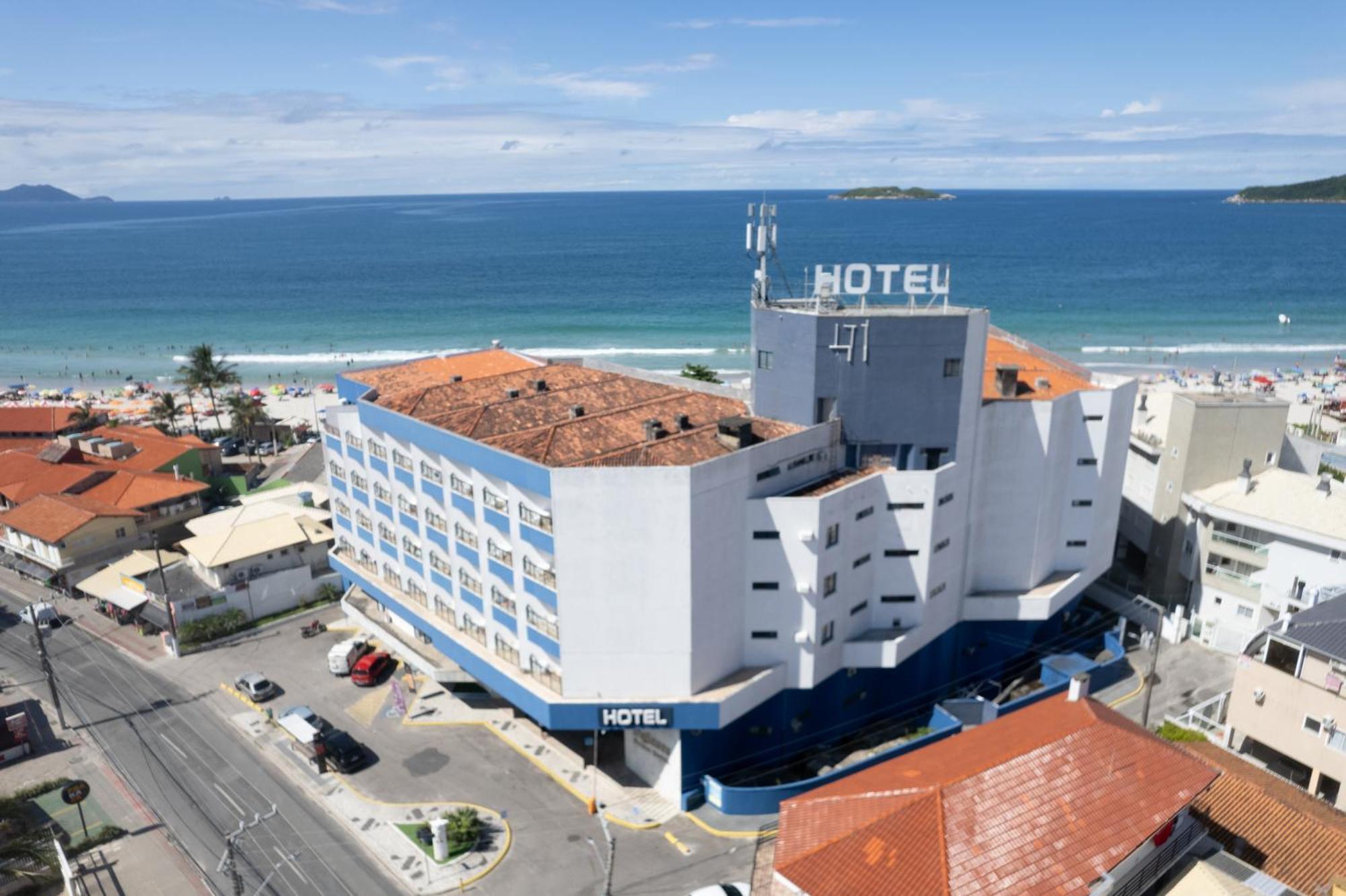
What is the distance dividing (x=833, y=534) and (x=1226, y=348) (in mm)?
149338

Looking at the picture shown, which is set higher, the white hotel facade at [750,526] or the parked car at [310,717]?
the white hotel facade at [750,526]

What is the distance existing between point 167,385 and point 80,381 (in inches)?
668

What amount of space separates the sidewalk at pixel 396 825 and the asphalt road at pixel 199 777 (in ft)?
2.11

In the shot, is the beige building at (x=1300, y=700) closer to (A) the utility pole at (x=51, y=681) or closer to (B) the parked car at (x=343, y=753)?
(B) the parked car at (x=343, y=753)

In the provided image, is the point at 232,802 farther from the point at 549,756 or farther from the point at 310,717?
the point at 549,756

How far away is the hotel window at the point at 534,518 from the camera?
1617 inches

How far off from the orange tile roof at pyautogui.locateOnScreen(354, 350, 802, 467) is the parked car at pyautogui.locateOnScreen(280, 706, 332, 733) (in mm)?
18703

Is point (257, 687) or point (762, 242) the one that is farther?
point (257, 687)

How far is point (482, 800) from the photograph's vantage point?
144 ft

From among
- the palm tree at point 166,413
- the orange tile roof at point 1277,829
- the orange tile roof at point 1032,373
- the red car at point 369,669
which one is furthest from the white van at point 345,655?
the palm tree at point 166,413

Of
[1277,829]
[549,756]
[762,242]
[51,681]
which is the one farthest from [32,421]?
[1277,829]

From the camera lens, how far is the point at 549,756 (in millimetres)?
47406

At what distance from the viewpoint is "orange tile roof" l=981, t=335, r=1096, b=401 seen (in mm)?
53312

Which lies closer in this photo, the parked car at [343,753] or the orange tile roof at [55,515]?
the parked car at [343,753]
